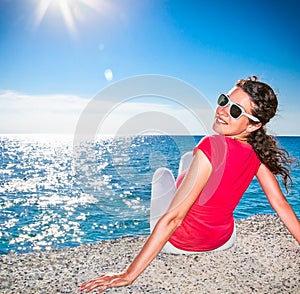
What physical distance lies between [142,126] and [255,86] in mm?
1571

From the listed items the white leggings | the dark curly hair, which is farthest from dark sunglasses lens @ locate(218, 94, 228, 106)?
the white leggings

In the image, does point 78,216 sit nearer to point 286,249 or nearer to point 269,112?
point 286,249

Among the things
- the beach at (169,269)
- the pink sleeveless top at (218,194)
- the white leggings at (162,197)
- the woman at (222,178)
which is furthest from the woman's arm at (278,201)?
the beach at (169,269)

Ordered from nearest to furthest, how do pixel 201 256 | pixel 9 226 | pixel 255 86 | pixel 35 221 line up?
1. pixel 255 86
2. pixel 201 256
3. pixel 9 226
4. pixel 35 221

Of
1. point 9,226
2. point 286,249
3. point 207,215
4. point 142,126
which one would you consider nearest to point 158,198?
point 207,215

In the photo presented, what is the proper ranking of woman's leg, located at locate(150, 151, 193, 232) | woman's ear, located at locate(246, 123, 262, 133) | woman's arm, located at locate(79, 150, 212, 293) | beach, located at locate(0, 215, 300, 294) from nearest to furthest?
woman's arm, located at locate(79, 150, 212, 293) < woman's ear, located at locate(246, 123, 262, 133) < woman's leg, located at locate(150, 151, 193, 232) < beach, located at locate(0, 215, 300, 294)

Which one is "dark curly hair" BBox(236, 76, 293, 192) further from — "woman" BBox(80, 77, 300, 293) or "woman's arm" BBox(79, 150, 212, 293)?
"woman's arm" BBox(79, 150, 212, 293)

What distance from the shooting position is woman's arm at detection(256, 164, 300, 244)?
3.20 metres

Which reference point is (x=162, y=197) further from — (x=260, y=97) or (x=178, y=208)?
(x=260, y=97)

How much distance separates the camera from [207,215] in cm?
322

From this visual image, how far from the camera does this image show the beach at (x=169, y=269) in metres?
3.84

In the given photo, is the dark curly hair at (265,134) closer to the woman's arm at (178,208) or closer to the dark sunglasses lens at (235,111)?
the dark sunglasses lens at (235,111)

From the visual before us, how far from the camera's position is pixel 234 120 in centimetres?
286

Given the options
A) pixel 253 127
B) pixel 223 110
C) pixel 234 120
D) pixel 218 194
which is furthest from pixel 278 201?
pixel 223 110
